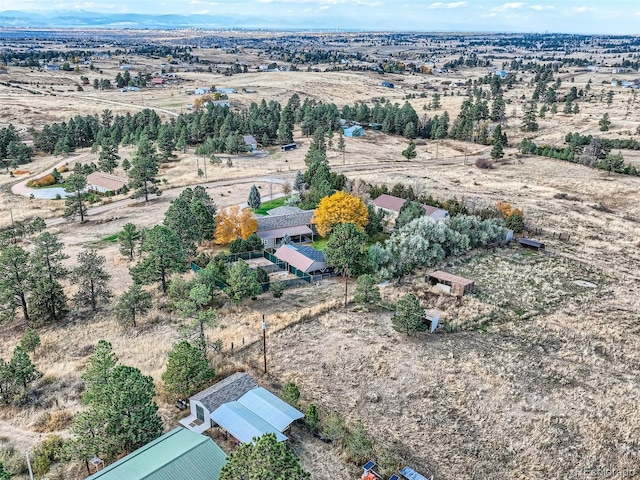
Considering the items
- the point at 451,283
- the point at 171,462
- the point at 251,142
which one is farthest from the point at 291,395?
the point at 251,142

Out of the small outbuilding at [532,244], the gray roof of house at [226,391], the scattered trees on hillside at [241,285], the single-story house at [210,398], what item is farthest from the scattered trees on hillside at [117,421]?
the small outbuilding at [532,244]

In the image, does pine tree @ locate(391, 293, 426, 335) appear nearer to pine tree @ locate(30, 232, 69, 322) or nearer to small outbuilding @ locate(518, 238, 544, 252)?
small outbuilding @ locate(518, 238, 544, 252)

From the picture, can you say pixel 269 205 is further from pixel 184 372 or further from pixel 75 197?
pixel 184 372

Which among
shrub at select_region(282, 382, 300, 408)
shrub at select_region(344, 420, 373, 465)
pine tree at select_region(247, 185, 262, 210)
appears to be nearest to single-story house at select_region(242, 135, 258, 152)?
pine tree at select_region(247, 185, 262, 210)

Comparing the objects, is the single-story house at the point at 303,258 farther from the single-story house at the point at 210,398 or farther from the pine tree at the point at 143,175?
the pine tree at the point at 143,175

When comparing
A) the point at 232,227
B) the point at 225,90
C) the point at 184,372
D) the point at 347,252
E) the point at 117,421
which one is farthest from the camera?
the point at 225,90

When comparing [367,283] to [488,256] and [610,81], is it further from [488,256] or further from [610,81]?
[610,81]

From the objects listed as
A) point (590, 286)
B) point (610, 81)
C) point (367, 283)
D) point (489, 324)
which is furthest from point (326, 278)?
point (610, 81)
